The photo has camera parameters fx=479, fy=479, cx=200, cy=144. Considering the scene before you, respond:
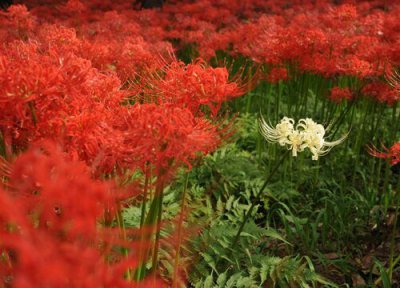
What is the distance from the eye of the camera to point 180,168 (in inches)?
75.1

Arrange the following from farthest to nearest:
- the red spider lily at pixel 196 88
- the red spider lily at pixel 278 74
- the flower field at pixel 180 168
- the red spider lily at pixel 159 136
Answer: the red spider lily at pixel 278 74, the red spider lily at pixel 196 88, the red spider lily at pixel 159 136, the flower field at pixel 180 168

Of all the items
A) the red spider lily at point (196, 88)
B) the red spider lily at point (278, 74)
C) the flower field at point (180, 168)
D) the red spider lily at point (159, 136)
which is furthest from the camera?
the red spider lily at point (278, 74)

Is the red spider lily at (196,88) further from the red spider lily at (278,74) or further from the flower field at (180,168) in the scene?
the red spider lily at (278,74)

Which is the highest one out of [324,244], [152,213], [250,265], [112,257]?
[152,213]

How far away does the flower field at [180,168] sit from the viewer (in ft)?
2.43

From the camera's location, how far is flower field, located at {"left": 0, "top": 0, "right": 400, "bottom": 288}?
0.74m

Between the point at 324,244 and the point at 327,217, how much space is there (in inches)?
6.9

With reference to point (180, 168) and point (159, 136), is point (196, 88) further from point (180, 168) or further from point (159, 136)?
point (180, 168)

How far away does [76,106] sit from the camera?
1.30m

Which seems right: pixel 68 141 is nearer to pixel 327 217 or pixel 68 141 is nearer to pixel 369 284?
pixel 369 284

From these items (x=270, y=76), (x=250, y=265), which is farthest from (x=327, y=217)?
(x=270, y=76)

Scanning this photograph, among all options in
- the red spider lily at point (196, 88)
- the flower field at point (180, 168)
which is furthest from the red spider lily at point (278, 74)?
the red spider lily at point (196, 88)

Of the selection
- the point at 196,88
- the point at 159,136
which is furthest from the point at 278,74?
the point at 159,136

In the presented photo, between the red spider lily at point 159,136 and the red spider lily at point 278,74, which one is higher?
the red spider lily at point 159,136
